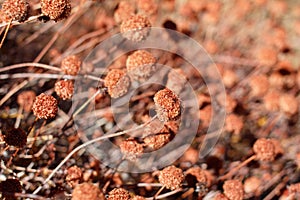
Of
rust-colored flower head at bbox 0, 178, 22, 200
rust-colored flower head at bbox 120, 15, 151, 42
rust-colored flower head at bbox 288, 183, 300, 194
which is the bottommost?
rust-colored flower head at bbox 288, 183, 300, 194

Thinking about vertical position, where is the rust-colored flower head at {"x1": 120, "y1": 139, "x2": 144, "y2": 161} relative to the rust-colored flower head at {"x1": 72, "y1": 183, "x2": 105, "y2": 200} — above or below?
above

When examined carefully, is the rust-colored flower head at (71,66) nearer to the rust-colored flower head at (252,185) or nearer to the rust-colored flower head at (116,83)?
the rust-colored flower head at (116,83)

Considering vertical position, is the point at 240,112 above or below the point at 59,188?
above

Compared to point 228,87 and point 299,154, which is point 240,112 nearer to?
point 228,87

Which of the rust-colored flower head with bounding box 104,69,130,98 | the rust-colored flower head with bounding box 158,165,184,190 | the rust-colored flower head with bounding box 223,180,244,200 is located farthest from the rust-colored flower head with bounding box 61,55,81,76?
the rust-colored flower head with bounding box 223,180,244,200

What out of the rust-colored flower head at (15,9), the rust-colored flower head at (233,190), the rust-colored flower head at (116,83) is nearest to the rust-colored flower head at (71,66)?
the rust-colored flower head at (116,83)

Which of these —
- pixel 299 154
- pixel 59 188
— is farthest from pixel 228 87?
pixel 59 188

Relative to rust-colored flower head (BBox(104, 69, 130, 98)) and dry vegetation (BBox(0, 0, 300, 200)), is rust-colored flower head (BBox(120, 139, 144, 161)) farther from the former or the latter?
rust-colored flower head (BBox(104, 69, 130, 98))
